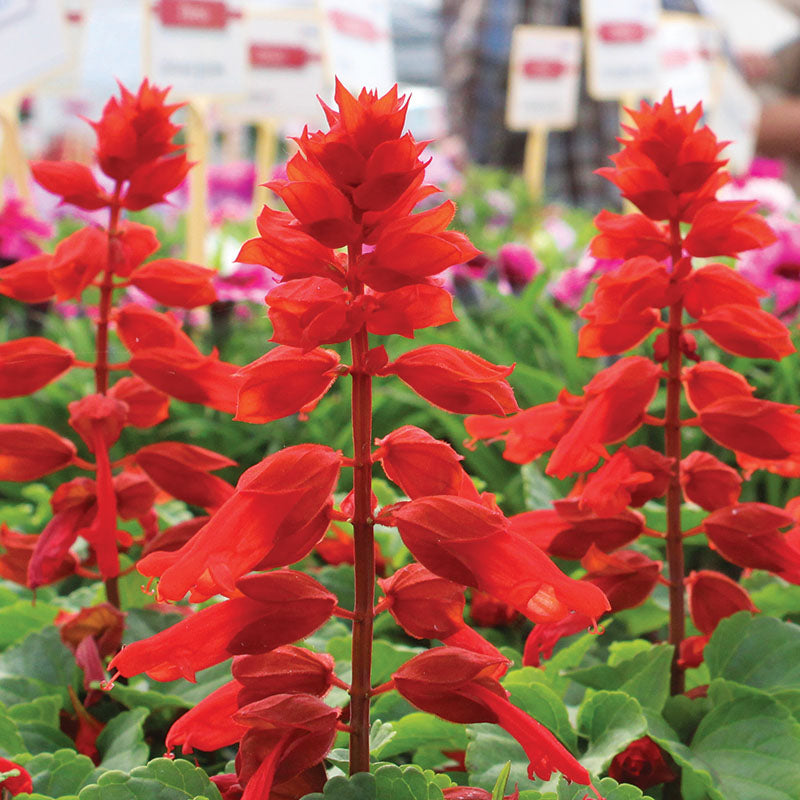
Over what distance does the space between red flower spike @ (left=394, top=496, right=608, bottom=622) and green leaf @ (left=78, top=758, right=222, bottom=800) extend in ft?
0.52

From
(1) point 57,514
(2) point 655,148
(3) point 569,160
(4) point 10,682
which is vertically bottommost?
(4) point 10,682

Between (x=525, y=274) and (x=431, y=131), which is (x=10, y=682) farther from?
(x=431, y=131)

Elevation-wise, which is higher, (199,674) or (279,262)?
(279,262)

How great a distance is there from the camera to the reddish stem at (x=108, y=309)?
0.65m

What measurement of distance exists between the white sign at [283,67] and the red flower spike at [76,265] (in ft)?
4.84

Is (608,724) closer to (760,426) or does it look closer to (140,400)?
(760,426)

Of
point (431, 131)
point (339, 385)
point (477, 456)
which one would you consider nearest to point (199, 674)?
point (477, 456)

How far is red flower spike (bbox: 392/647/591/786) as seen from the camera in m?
0.43

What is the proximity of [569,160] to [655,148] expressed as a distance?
4676mm

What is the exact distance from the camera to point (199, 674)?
68cm

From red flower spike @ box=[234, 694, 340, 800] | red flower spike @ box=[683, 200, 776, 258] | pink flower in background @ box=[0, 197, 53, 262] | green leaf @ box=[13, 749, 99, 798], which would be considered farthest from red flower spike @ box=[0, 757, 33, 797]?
pink flower in background @ box=[0, 197, 53, 262]

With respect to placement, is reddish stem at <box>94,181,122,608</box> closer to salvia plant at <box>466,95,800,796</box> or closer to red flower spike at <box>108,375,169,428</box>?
red flower spike at <box>108,375,169,428</box>

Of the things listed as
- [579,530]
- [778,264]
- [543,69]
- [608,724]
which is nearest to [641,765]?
[608,724]

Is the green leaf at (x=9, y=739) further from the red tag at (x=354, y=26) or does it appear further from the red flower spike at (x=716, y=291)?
the red tag at (x=354, y=26)
